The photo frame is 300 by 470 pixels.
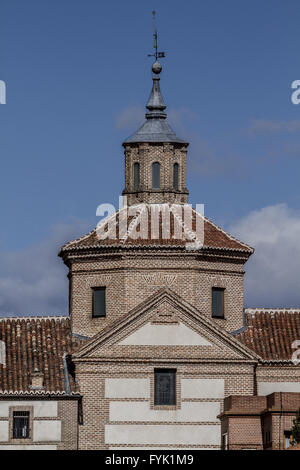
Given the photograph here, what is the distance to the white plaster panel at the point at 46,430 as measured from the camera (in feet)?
167

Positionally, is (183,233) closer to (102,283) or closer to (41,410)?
(102,283)

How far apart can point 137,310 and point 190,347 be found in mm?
2473

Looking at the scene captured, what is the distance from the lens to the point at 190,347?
52625 millimetres

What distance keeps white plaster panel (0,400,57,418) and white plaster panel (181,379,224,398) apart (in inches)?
196

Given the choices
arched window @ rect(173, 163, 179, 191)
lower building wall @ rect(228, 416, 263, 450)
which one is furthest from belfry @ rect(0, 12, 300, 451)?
arched window @ rect(173, 163, 179, 191)

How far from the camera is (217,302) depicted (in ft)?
181

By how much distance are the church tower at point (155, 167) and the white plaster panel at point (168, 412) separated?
9.31m

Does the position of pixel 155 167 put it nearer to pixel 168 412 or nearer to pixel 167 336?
pixel 167 336

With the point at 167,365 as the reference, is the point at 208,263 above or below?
above

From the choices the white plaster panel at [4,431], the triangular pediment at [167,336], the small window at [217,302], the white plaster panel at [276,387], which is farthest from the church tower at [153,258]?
the white plaster panel at [4,431]

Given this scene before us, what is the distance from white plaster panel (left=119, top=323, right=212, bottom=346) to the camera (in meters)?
52.6

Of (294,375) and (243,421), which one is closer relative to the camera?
(243,421)
